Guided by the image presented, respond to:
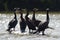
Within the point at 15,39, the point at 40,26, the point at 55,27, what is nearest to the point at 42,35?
the point at 40,26

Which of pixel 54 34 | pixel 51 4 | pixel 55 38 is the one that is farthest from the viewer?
pixel 51 4

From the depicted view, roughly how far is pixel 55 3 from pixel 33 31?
19.2 meters

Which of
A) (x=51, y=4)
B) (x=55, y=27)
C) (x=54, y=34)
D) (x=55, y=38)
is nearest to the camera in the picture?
(x=55, y=38)

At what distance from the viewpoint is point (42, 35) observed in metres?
16.1

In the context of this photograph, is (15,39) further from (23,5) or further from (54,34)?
(23,5)

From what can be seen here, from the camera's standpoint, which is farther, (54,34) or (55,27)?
(55,27)

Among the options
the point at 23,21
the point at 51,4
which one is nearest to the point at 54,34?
the point at 23,21

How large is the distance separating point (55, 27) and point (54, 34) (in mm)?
2465

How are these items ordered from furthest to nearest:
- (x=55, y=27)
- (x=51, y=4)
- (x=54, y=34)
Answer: (x=51, y=4) → (x=55, y=27) → (x=54, y=34)

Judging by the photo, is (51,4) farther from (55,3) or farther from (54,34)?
(54,34)

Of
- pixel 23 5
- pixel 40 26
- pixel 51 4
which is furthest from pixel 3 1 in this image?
pixel 40 26

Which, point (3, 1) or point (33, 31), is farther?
point (3, 1)

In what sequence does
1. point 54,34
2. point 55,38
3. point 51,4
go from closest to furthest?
1. point 55,38
2. point 54,34
3. point 51,4

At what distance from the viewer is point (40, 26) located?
16.2 metres
